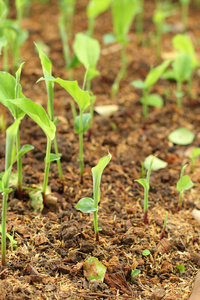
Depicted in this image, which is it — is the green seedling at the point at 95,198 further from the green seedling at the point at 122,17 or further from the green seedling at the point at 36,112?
the green seedling at the point at 122,17

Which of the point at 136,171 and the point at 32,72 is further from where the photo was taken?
the point at 32,72

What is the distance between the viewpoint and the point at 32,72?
2205 mm

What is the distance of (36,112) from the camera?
113cm

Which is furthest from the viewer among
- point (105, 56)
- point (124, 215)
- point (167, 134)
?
point (105, 56)

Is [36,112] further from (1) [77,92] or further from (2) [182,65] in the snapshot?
(2) [182,65]

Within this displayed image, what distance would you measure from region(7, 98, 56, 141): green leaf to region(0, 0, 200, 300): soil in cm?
33

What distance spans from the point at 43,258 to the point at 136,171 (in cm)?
60

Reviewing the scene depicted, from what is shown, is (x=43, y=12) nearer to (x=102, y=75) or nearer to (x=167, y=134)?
(x=102, y=75)

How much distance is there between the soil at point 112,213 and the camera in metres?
1.12

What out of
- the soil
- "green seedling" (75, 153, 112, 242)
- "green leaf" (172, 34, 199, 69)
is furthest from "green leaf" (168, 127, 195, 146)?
"green seedling" (75, 153, 112, 242)

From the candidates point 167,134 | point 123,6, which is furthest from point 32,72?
point 167,134

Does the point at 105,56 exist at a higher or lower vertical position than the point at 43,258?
higher

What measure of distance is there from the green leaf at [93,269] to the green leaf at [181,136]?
2.88 ft

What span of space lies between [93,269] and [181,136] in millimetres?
958
